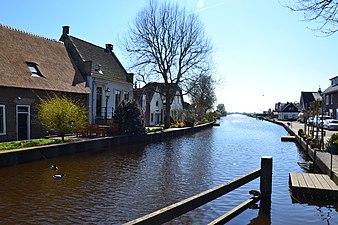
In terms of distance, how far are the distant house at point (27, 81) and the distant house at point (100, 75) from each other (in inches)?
69.9

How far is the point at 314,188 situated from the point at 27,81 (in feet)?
57.7

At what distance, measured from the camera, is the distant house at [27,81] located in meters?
18.6

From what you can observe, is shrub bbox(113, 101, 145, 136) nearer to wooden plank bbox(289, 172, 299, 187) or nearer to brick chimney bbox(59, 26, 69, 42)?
brick chimney bbox(59, 26, 69, 42)

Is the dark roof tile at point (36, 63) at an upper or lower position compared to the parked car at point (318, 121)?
upper

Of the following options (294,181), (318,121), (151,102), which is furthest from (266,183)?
(151,102)

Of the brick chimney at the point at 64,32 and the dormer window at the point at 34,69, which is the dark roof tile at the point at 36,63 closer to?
the dormer window at the point at 34,69

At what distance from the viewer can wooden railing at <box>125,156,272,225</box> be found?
13.4 feet

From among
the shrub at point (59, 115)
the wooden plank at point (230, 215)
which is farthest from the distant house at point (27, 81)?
the wooden plank at point (230, 215)

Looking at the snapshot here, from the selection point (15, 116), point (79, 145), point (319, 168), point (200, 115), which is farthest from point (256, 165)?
point (200, 115)

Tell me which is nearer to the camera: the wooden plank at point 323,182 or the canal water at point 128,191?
the canal water at point 128,191

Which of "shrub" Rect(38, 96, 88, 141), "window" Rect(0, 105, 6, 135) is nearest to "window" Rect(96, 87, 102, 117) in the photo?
"shrub" Rect(38, 96, 88, 141)

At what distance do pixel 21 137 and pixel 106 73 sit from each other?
1309 centimetres

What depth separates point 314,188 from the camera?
8.85 m

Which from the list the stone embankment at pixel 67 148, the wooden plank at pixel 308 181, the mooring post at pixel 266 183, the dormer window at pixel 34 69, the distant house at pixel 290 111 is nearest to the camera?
the mooring post at pixel 266 183
